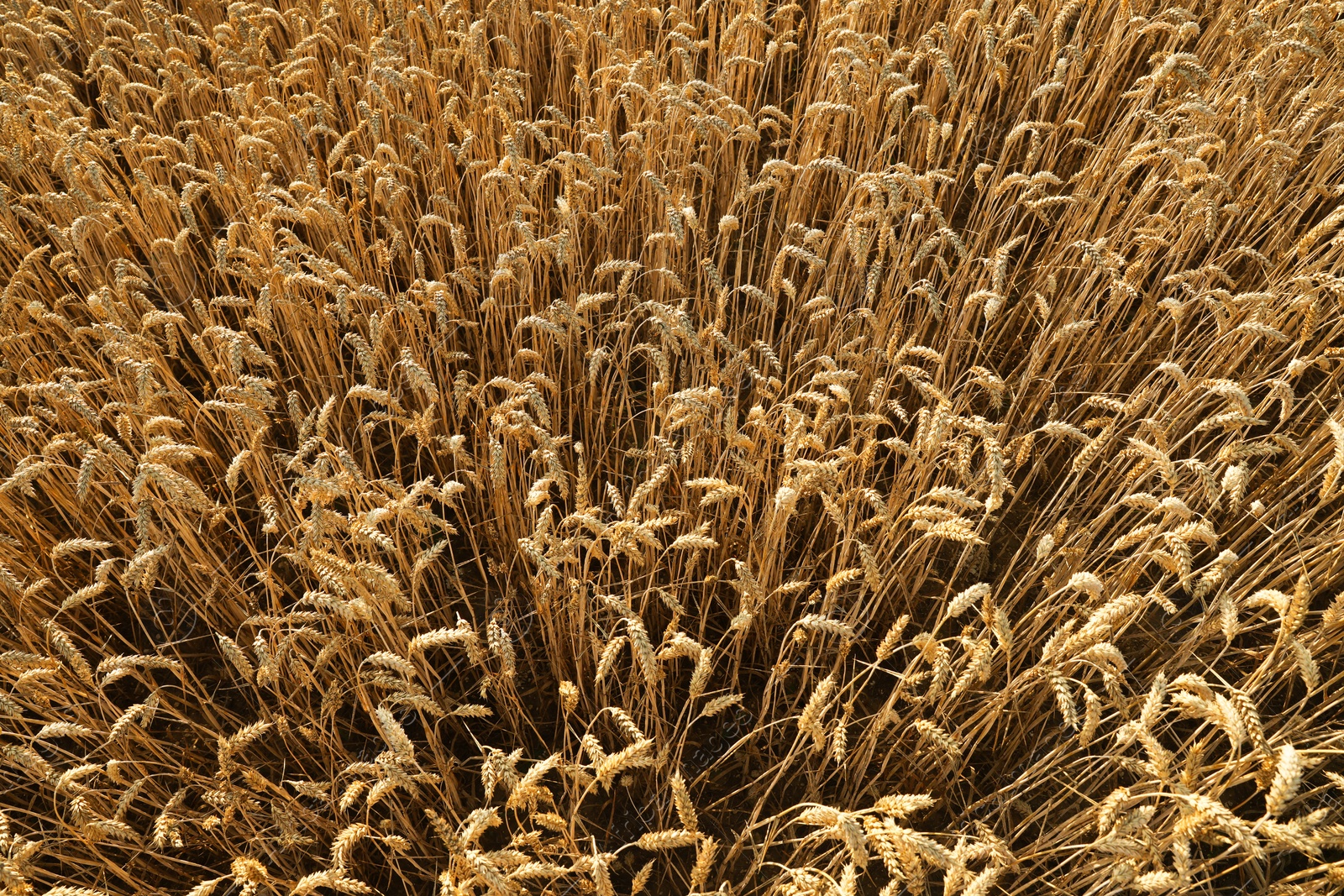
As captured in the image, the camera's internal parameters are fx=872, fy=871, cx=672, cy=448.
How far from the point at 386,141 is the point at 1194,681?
2.31 metres

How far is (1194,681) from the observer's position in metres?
1.07

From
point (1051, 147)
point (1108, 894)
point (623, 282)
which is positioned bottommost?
point (1108, 894)

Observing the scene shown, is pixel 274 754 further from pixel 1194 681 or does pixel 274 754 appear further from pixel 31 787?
pixel 1194 681

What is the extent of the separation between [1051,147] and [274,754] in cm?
256

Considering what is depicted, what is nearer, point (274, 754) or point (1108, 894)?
point (1108, 894)

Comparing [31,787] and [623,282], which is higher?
[623,282]

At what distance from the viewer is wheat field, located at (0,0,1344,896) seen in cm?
129

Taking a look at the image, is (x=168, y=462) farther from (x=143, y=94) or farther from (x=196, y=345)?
(x=143, y=94)

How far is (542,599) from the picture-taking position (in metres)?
1.48

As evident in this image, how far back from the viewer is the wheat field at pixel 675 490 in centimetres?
129

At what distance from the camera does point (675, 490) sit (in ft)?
6.18

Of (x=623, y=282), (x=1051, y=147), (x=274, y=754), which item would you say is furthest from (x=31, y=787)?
(x=1051, y=147)

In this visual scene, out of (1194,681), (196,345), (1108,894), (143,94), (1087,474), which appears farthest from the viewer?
(143,94)

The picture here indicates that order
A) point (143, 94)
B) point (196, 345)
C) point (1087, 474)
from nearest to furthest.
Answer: point (196, 345), point (1087, 474), point (143, 94)
